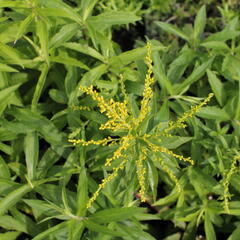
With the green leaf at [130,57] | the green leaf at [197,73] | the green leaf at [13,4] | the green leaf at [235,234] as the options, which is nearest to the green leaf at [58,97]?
the green leaf at [130,57]

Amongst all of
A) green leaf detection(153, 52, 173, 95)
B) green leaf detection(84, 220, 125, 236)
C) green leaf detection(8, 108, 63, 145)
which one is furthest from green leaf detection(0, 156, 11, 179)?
green leaf detection(153, 52, 173, 95)

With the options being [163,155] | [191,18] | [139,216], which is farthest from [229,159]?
[191,18]

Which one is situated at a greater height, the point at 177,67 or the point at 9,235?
the point at 177,67

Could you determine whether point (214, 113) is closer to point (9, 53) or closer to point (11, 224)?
point (9, 53)

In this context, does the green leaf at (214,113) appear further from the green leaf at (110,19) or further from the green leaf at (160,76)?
the green leaf at (110,19)

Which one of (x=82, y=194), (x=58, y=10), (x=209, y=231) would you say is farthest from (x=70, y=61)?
(x=209, y=231)

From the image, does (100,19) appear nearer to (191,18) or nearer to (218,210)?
(218,210)
